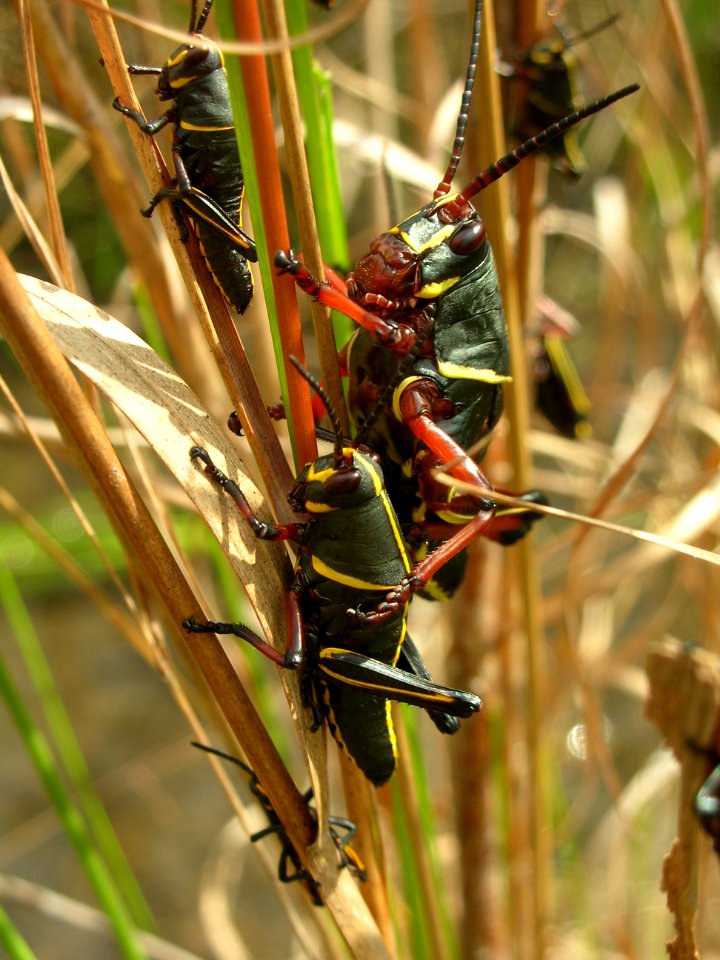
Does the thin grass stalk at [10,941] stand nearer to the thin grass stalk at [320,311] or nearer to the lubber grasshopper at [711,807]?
the thin grass stalk at [320,311]

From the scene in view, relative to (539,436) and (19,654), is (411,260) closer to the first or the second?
(539,436)

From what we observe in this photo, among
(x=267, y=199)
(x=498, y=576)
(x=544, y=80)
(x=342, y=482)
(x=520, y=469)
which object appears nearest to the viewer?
(x=267, y=199)

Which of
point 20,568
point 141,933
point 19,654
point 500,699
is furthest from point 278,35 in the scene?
point 19,654

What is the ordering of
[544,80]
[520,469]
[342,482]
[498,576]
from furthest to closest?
[498,576] → [544,80] → [520,469] → [342,482]

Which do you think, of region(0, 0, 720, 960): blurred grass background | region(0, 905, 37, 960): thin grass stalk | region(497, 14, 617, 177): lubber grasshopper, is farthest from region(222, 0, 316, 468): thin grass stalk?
region(497, 14, 617, 177): lubber grasshopper

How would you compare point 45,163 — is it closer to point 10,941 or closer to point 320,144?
point 320,144

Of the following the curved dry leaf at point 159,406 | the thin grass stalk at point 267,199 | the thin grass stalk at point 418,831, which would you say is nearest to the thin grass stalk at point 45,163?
the curved dry leaf at point 159,406

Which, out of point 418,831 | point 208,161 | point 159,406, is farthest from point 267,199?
point 418,831
